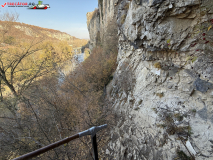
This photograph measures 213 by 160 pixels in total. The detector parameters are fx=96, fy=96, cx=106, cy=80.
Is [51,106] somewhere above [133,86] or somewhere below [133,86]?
below

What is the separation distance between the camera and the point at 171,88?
4.59m

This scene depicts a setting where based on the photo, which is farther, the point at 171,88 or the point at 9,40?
the point at 9,40

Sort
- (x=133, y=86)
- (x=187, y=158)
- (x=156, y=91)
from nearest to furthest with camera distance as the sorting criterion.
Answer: (x=187, y=158) < (x=156, y=91) < (x=133, y=86)

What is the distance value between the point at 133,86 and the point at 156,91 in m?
2.11

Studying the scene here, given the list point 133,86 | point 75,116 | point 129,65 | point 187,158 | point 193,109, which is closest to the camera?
point 187,158

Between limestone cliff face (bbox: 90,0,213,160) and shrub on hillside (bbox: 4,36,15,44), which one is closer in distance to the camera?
limestone cliff face (bbox: 90,0,213,160)

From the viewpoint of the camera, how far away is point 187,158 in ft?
11.0

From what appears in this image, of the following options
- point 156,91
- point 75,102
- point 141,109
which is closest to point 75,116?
point 75,102

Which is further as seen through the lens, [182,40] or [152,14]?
[152,14]

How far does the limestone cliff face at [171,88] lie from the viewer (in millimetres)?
3371

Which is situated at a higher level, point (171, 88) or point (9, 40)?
point (9, 40)

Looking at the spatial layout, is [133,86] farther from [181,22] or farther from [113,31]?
[113,31]

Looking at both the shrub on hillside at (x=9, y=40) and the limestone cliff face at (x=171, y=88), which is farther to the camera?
the shrub on hillside at (x=9, y=40)

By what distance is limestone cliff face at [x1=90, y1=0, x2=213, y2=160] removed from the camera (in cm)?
337
